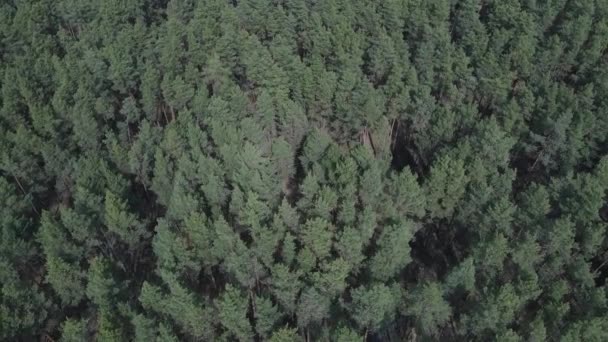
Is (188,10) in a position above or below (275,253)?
above

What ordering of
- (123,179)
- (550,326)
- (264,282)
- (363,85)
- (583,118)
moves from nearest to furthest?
(550,326) < (264,282) < (123,179) < (583,118) < (363,85)

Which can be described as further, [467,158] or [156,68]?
[156,68]

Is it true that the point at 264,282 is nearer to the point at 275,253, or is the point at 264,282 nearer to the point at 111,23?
the point at 275,253

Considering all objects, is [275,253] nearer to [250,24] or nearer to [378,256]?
[378,256]

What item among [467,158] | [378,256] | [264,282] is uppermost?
[467,158]

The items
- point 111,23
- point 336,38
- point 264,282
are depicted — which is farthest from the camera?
point 111,23

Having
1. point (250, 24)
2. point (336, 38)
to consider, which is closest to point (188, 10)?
point (250, 24)

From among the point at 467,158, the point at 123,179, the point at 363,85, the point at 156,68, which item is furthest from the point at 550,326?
the point at 156,68
